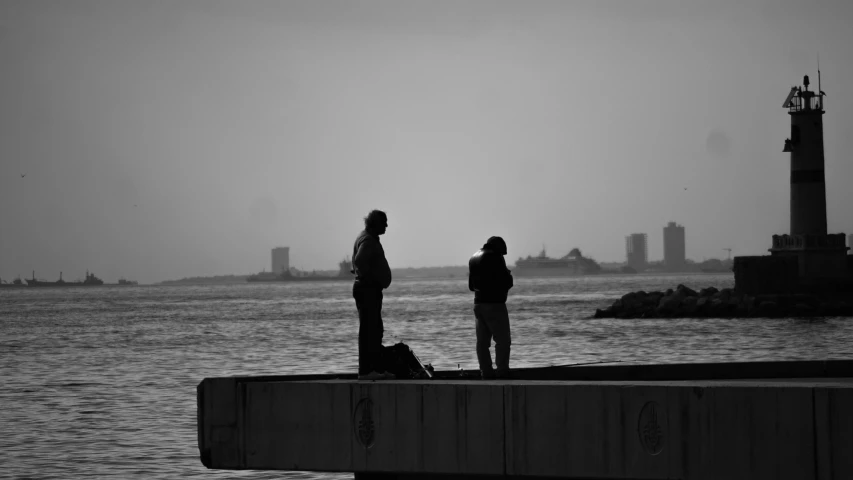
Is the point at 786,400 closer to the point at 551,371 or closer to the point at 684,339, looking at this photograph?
the point at 551,371

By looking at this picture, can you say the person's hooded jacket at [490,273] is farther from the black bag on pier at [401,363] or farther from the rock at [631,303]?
the rock at [631,303]

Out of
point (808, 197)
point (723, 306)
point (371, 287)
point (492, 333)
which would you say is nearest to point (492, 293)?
point (492, 333)

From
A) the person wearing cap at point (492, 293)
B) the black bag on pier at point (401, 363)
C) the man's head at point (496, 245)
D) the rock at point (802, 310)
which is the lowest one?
the rock at point (802, 310)

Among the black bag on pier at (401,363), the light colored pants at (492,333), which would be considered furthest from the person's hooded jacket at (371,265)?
the light colored pants at (492,333)

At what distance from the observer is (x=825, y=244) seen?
54219 mm

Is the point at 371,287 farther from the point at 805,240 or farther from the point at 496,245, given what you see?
the point at 805,240

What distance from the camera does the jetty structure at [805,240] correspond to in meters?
53.9

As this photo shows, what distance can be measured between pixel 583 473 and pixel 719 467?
3.16 feet

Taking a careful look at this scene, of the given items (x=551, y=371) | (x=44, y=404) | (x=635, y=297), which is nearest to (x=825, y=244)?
(x=635, y=297)

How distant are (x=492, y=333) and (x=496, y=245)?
847 mm

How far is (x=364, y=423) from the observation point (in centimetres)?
865

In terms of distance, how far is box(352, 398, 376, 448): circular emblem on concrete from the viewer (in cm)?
862

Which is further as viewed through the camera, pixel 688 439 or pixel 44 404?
pixel 44 404

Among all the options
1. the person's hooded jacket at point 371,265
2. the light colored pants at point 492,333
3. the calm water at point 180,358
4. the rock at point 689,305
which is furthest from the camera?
the rock at point 689,305
